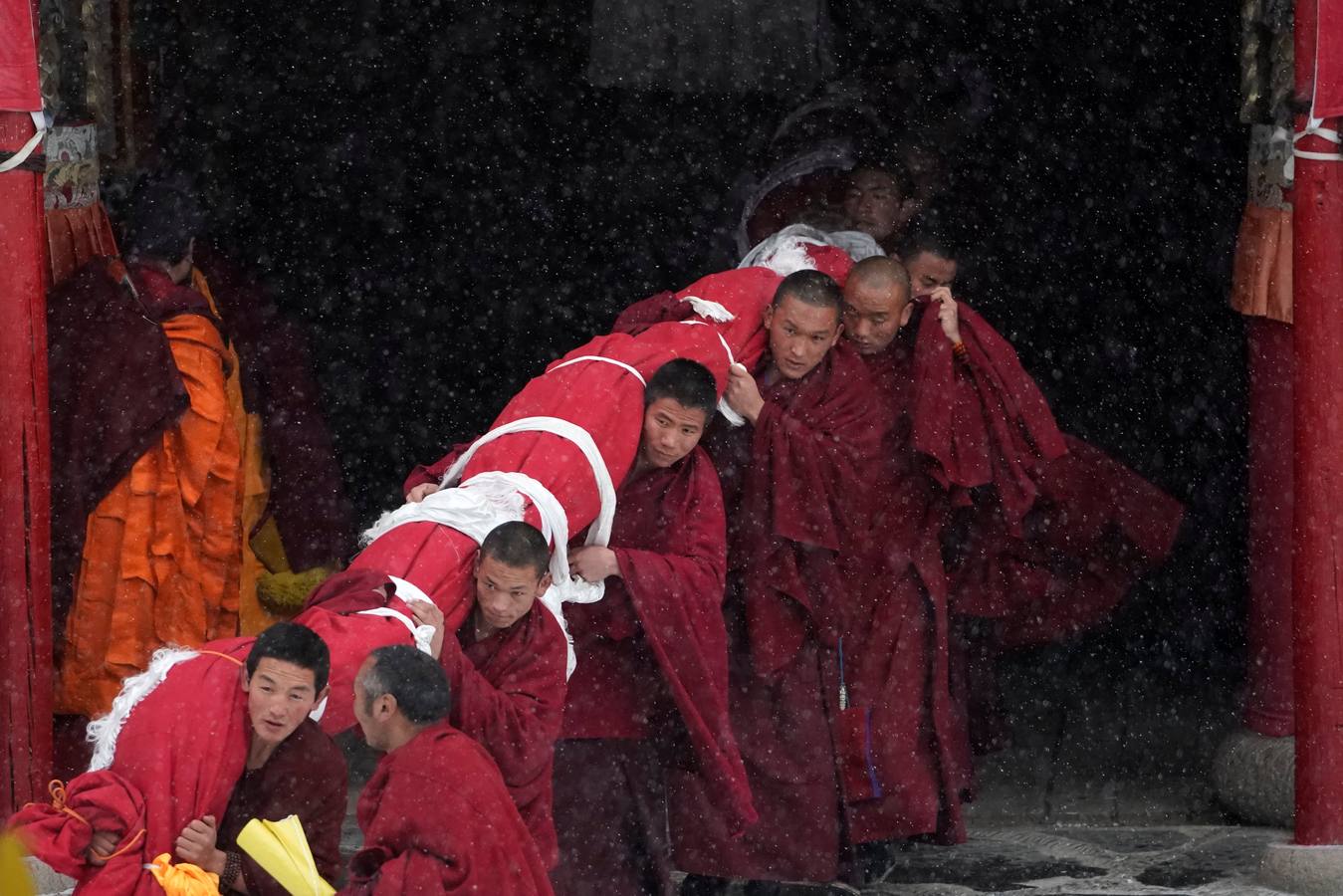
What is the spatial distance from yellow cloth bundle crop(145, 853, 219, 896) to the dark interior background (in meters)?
3.83

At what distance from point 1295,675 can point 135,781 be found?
3238 mm

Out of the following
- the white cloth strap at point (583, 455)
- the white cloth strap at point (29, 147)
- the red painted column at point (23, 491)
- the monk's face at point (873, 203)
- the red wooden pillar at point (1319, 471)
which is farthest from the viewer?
the monk's face at point (873, 203)

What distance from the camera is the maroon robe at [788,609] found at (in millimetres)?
6164

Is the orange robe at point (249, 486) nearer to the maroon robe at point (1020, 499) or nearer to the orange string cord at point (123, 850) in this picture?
the maroon robe at point (1020, 499)

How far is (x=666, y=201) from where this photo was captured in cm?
857

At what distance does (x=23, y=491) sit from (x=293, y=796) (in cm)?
165

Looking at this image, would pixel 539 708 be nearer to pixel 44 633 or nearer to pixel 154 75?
pixel 44 633

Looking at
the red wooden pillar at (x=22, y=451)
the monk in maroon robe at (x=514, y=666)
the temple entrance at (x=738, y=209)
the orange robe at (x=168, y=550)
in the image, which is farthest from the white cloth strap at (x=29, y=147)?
the monk in maroon robe at (x=514, y=666)

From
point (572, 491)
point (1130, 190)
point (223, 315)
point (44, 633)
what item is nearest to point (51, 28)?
point (223, 315)

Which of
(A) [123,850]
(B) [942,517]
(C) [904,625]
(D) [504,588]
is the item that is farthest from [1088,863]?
(A) [123,850]

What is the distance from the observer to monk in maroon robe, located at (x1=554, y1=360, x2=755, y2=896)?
5.59 metres

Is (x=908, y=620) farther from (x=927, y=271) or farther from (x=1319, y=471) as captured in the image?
(x=1319, y=471)

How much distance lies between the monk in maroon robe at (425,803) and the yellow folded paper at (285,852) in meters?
0.08

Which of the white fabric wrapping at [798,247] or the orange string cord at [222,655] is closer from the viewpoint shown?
the orange string cord at [222,655]
